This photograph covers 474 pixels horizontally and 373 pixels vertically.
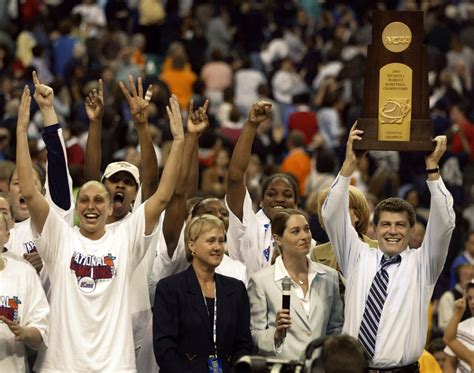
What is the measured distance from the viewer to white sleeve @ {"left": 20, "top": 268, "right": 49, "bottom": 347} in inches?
398

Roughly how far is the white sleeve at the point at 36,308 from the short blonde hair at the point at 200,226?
41.3 inches

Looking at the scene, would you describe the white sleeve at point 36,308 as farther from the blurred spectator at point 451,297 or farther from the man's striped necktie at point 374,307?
the blurred spectator at point 451,297

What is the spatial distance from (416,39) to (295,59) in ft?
53.8

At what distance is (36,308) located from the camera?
1016 centimetres

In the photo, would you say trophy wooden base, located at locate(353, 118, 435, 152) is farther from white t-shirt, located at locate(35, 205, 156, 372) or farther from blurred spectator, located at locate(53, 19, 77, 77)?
blurred spectator, located at locate(53, 19, 77, 77)

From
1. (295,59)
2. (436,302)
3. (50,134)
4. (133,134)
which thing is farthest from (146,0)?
(50,134)

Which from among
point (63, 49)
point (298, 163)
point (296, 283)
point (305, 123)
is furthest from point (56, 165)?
point (63, 49)

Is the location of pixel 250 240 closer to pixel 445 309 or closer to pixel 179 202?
pixel 179 202

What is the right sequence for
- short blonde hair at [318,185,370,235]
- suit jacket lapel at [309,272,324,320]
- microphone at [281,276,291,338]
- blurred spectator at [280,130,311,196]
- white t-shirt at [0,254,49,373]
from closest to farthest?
microphone at [281,276,291,338] < white t-shirt at [0,254,49,373] < suit jacket lapel at [309,272,324,320] < short blonde hair at [318,185,370,235] < blurred spectator at [280,130,311,196]

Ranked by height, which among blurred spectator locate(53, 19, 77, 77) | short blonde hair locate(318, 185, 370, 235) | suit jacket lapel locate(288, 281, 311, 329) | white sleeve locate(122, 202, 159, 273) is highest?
blurred spectator locate(53, 19, 77, 77)

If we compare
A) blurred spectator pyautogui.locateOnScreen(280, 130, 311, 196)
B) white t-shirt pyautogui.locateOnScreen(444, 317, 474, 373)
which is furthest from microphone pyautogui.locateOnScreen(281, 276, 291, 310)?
blurred spectator pyautogui.locateOnScreen(280, 130, 311, 196)

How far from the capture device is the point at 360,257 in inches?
408

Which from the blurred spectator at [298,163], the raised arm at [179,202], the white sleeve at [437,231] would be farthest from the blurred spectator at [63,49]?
the white sleeve at [437,231]

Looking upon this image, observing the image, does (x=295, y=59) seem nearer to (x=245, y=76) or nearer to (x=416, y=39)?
(x=245, y=76)
